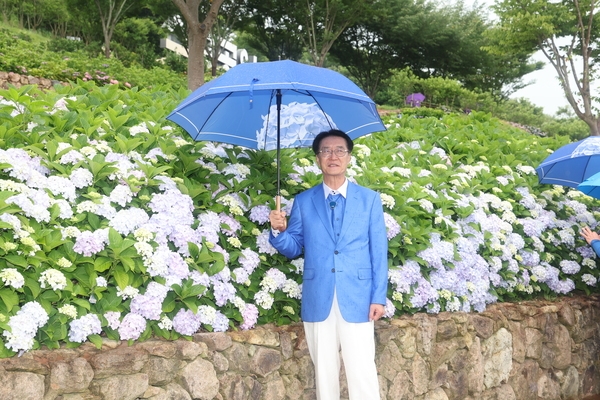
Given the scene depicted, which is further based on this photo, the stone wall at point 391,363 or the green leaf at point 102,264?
the green leaf at point 102,264

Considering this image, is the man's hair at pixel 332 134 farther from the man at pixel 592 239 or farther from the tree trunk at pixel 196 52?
the tree trunk at pixel 196 52

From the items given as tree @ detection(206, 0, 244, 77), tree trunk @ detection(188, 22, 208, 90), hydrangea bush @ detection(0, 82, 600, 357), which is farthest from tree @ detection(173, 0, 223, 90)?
tree @ detection(206, 0, 244, 77)

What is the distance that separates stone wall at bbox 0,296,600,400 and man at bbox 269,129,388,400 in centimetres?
51

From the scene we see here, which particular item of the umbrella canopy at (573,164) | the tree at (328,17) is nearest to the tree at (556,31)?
the tree at (328,17)

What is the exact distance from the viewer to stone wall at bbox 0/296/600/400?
3.69 m

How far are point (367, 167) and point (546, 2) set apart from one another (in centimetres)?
1816

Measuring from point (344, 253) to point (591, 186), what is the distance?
3.20 metres

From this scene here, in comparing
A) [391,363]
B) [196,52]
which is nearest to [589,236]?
[391,363]

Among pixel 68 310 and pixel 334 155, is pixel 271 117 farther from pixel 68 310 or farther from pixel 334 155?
pixel 68 310

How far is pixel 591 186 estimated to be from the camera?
6027 mm

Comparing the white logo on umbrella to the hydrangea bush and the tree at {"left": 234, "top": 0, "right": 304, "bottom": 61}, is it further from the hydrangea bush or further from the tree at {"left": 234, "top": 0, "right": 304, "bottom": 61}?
the tree at {"left": 234, "top": 0, "right": 304, "bottom": 61}

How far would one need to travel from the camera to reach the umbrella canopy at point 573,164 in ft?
21.5

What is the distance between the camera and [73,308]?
371cm

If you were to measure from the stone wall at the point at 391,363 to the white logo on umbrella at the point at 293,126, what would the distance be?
153cm
